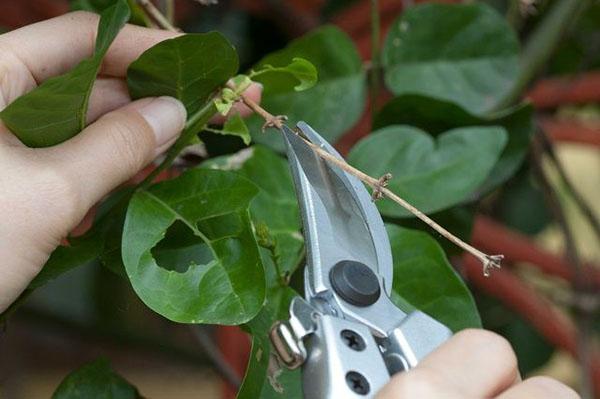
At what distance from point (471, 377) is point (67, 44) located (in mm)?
235

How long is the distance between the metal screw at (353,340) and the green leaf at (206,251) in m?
0.04

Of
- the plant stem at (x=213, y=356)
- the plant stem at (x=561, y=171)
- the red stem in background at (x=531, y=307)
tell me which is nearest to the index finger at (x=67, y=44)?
the plant stem at (x=213, y=356)

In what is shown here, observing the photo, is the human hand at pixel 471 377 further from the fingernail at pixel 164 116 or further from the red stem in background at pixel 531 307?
the red stem in background at pixel 531 307

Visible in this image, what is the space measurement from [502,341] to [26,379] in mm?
1216

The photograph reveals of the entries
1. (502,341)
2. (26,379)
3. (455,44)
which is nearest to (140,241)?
(502,341)

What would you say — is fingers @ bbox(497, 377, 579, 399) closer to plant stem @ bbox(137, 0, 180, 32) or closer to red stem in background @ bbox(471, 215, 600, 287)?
plant stem @ bbox(137, 0, 180, 32)

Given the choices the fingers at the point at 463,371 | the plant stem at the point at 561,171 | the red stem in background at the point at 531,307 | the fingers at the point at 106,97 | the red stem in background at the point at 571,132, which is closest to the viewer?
the fingers at the point at 463,371

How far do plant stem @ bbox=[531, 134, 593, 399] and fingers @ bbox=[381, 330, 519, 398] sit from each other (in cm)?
39

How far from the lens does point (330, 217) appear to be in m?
0.41

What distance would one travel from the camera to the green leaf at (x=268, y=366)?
412mm

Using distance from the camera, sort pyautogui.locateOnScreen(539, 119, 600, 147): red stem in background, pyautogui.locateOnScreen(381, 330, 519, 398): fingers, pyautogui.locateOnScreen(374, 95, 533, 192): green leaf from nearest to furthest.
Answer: pyautogui.locateOnScreen(381, 330, 519, 398): fingers < pyautogui.locateOnScreen(374, 95, 533, 192): green leaf < pyautogui.locateOnScreen(539, 119, 600, 147): red stem in background

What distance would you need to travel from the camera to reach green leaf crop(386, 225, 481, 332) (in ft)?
1.52

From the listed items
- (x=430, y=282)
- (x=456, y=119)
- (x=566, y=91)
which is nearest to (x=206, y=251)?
(x=430, y=282)

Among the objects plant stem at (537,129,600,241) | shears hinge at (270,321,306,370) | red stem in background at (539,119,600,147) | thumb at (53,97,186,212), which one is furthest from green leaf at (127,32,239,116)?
red stem in background at (539,119,600,147)
